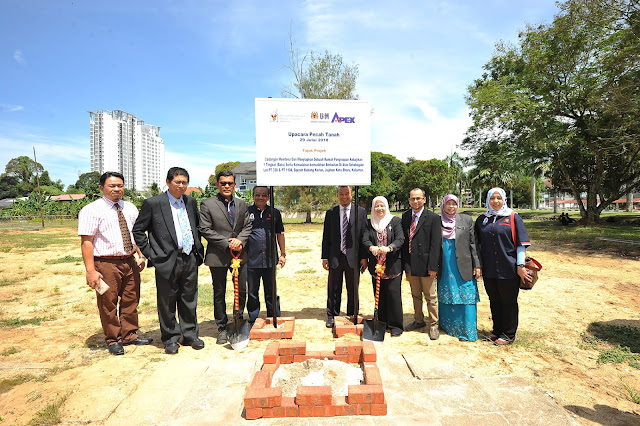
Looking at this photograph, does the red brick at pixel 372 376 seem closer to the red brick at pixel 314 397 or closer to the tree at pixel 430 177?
the red brick at pixel 314 397

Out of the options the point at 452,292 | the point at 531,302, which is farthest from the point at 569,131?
the point at 452,292

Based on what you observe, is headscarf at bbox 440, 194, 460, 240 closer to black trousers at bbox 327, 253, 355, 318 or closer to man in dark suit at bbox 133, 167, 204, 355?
black trousers at bbox 327, 253, 355, 318

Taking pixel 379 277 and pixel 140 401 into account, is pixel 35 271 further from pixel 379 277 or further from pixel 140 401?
pixel 379 277

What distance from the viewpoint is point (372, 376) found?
3006mm

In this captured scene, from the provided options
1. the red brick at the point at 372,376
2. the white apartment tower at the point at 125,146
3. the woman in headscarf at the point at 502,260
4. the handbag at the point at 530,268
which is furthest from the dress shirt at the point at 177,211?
the white apartment tower at the point at 125,146

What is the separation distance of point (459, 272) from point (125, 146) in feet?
391

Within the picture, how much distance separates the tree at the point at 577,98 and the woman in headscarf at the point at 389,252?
38.0ft

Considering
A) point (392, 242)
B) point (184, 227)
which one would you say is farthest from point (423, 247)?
point (184, 227)

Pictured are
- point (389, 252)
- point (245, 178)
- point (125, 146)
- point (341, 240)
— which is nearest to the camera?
point (389, 252)

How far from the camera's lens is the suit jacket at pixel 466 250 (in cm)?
429

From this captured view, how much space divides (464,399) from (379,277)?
5.68 feet

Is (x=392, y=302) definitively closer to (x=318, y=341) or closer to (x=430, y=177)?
(x=318, y=341)

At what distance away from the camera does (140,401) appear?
9.89ft

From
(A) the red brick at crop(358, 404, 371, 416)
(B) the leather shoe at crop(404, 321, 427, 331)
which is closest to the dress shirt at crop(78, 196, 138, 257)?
(A) the red brick at crop(358, 404, 371, 416)
